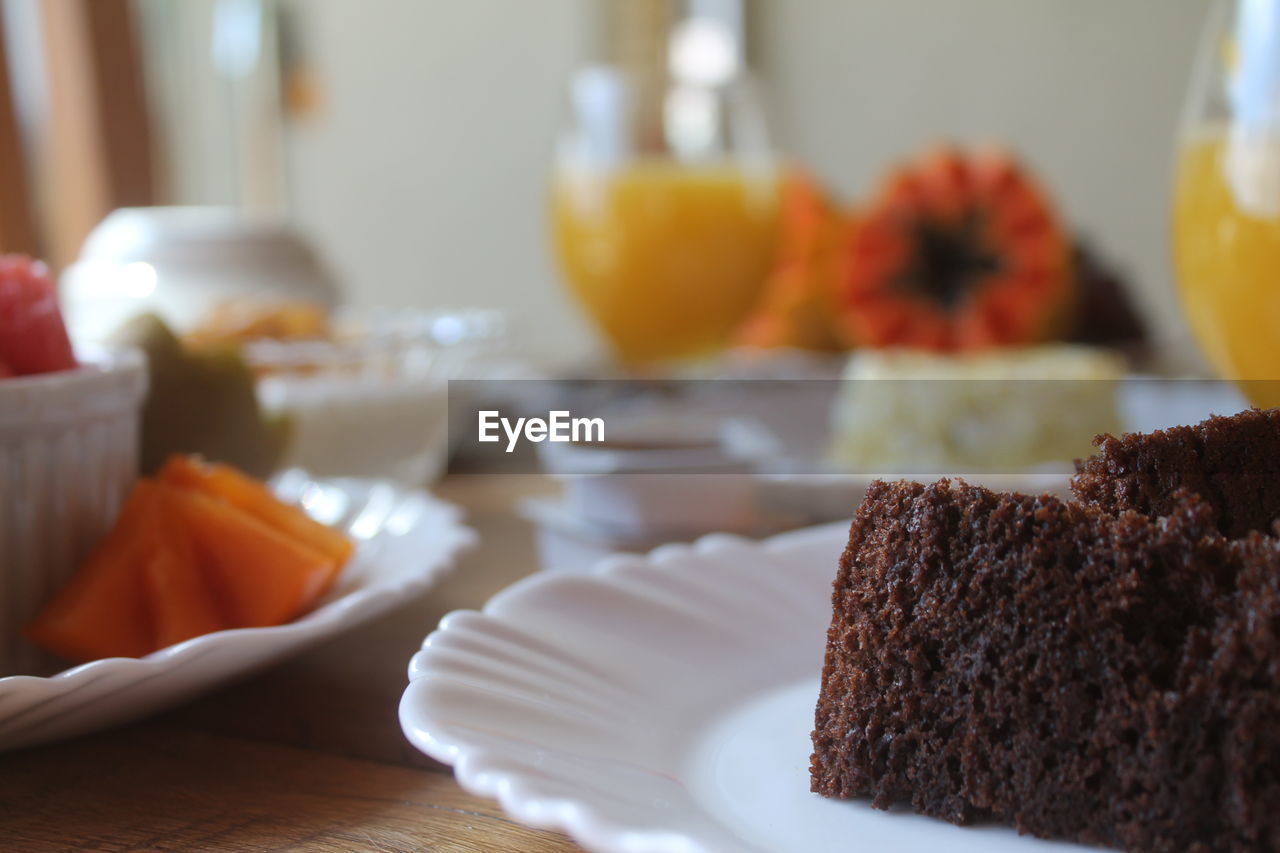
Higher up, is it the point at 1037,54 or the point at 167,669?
the point at 1037,54

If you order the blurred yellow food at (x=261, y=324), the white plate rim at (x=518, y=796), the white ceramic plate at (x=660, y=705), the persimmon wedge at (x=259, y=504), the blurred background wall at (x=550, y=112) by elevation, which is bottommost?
the white ceramic plate at (x=660, y=705)

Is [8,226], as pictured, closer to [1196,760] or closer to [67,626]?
[67,626]

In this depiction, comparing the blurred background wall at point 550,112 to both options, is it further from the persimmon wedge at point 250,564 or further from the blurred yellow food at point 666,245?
the persimmon wedge at point 250,564

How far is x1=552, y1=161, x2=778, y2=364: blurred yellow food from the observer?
5.40 feet

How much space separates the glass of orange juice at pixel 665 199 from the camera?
1.62 metres

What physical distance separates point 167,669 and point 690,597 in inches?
11.2

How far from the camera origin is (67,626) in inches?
24.8

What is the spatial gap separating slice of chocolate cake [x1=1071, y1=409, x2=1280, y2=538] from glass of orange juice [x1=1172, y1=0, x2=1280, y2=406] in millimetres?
318

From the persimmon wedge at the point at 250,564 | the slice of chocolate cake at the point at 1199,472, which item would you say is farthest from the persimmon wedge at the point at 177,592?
the slice of chocolate cake at the point at 1199,472

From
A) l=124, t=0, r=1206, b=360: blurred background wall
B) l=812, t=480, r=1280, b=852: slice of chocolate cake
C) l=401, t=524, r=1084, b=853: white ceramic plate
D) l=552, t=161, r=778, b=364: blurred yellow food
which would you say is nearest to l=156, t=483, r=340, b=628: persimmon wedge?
l=401, t=524, r=1084, b=853: white ceramic plate

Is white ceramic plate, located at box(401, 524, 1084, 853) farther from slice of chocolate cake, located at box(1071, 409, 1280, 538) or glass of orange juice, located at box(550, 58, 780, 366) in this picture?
glass of orange juice, located at box(550, 58, 780, 366)

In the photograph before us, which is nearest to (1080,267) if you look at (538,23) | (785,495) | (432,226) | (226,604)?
(785,495)

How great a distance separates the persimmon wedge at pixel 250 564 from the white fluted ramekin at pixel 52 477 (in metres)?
0.05

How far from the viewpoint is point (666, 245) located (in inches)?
65.2
